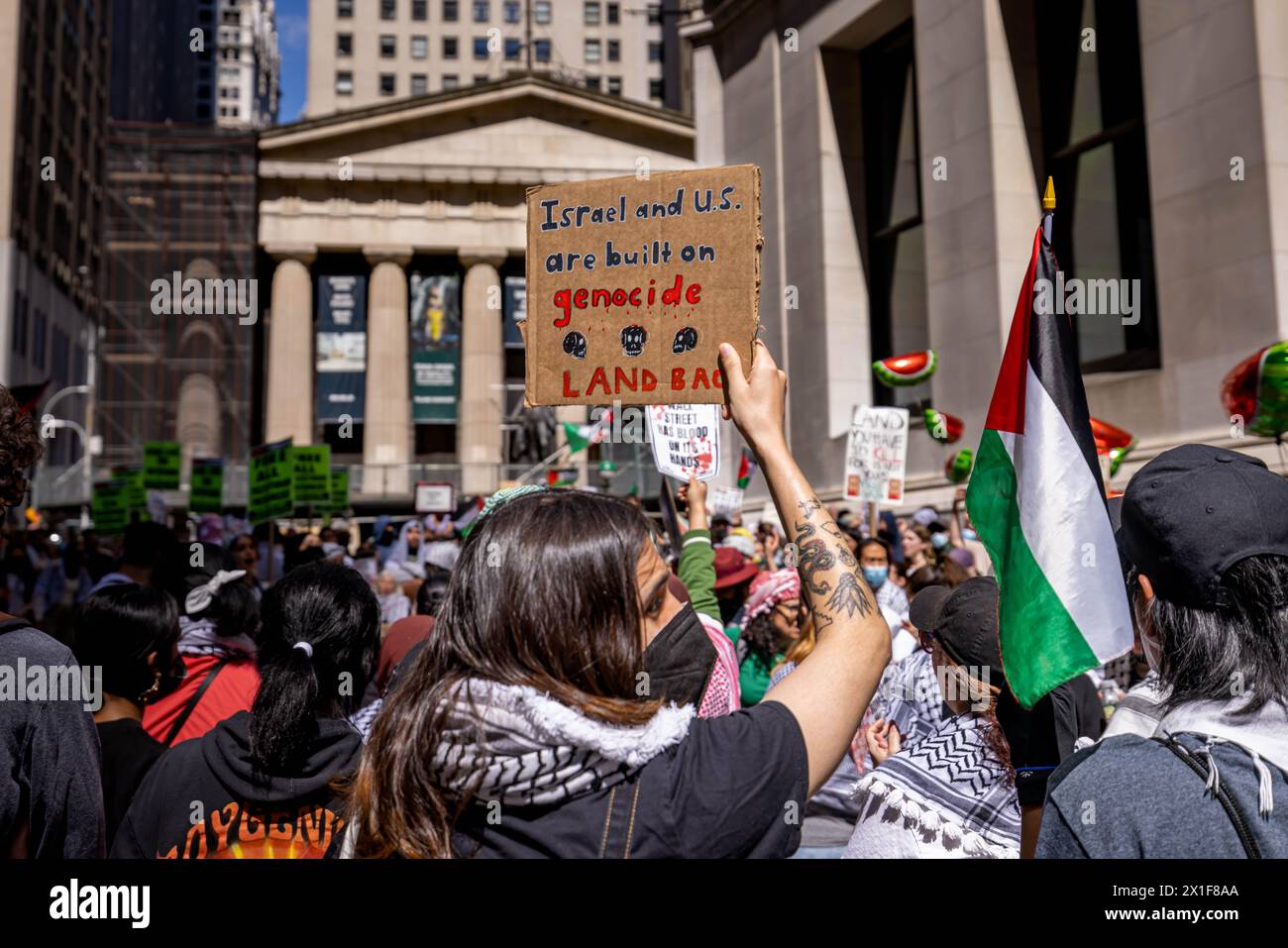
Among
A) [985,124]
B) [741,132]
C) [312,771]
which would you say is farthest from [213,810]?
[741,132]

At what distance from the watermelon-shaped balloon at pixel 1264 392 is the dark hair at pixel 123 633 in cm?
713

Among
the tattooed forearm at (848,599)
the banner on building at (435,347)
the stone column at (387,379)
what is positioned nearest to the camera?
the tattooed forearm at (848,599)

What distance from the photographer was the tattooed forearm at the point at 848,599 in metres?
1.97

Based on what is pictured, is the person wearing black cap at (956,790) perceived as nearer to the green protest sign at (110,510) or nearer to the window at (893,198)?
the green protest sign at (110,510)

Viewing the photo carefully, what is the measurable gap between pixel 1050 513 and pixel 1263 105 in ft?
37.4

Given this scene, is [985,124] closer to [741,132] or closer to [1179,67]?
[1179,67]

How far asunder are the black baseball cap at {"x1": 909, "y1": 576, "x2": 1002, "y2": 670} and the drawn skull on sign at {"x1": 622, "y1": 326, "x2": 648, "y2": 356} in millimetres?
1090

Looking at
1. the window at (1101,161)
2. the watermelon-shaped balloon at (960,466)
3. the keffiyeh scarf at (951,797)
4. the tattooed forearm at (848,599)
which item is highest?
the window at (1101,161)

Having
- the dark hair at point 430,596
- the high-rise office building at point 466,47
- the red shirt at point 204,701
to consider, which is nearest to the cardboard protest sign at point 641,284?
the red shirt at point 204,701

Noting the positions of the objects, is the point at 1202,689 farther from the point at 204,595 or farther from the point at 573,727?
the point at 204,595

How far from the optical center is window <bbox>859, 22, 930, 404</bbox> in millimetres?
19938


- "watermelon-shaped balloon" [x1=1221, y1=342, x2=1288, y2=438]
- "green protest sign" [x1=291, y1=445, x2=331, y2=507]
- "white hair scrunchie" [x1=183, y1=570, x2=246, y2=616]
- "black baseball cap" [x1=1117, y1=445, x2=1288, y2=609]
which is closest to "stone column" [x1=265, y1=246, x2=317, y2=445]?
"green protest sign" [x1=291, y1=445, x2=331, y2=507]

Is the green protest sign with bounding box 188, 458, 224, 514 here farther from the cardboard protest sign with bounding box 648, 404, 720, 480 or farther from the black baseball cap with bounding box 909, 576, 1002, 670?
the black baseball cap with bounding box 909, 576, 1002, 670

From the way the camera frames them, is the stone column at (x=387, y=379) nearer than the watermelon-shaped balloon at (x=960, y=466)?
No
